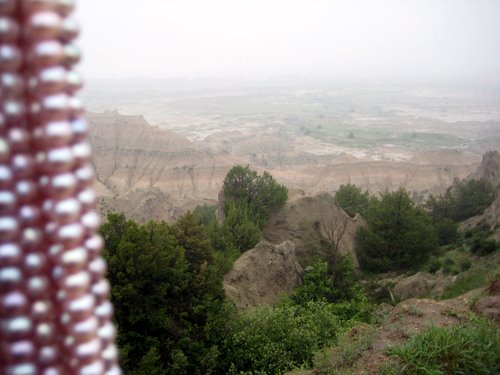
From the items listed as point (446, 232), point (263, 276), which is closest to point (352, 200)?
point (446, 232)

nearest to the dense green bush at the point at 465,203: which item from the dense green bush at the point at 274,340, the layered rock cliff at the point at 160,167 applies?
the dense green bush at the point at 274,340

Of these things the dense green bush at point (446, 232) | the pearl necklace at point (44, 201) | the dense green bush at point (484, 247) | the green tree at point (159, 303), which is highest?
the pearl necklace at point (44, 201)

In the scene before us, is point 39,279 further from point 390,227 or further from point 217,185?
point 217,185

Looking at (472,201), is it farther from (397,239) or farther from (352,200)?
(397,239)

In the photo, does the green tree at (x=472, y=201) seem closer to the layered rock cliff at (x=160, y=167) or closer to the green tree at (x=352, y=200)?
the green tree at (x=352, y=200)

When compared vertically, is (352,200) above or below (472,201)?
above

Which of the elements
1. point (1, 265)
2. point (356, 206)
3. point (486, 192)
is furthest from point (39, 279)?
point (486, 192)

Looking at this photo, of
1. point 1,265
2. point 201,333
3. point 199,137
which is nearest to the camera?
point 1,265
